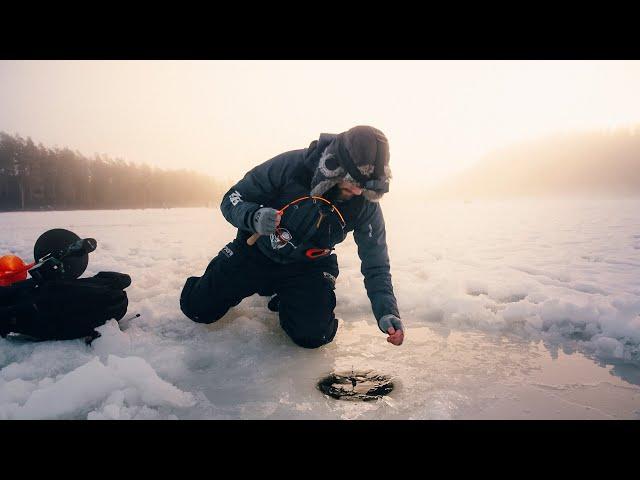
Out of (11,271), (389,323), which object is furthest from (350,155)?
(11,271)

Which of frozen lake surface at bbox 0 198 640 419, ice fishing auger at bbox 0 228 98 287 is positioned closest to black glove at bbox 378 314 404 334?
frozen lake surface at bbox 0 198 640 419

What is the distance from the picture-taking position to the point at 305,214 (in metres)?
2.73

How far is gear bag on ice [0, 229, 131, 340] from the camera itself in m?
2.51

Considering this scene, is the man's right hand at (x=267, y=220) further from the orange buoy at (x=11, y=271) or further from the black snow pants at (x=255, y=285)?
the orange buoy at (x=11, y=271)

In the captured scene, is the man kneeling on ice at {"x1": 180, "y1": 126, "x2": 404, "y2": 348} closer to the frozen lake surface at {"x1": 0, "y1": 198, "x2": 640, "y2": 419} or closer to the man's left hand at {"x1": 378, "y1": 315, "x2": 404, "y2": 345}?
the man's left hand at {"x1": 378, "y1": 315, "x2": 404, "y2": 345}

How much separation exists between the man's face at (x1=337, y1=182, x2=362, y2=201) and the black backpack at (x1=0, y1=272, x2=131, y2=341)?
75.3 inches

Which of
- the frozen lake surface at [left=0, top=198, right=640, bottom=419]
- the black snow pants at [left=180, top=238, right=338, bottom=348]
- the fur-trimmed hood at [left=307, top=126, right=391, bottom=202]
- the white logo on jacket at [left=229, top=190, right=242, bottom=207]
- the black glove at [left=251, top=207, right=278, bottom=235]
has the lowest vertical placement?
the frozen lake surface at [left=0, top=198, right=640, bottom=419]

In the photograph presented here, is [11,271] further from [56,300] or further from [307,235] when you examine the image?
[307,235]

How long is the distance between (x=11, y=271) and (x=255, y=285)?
1.82 metres
